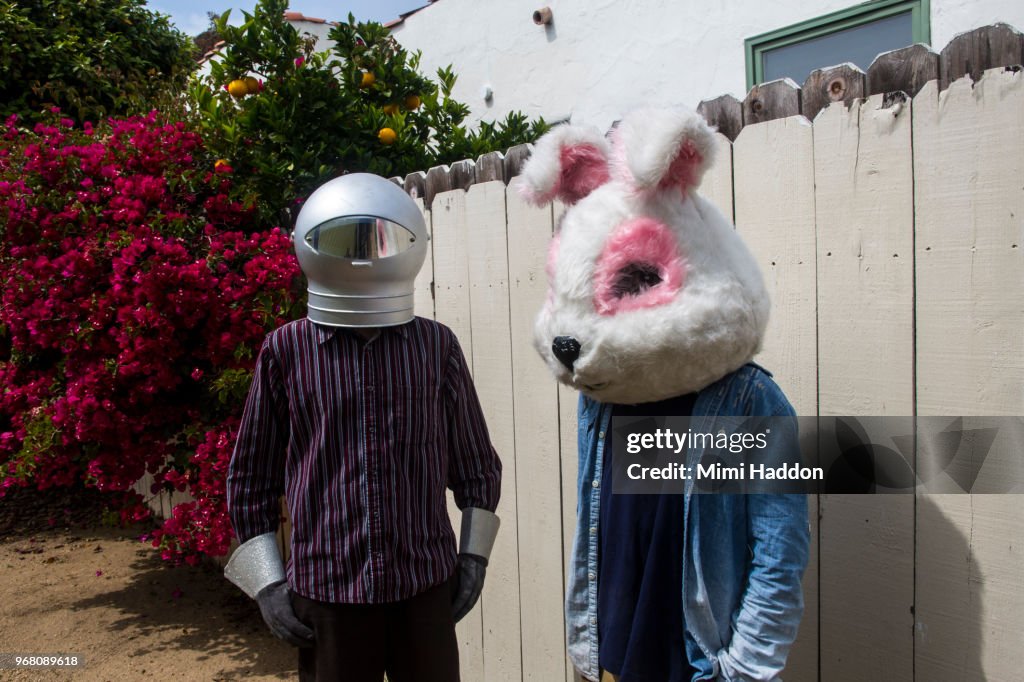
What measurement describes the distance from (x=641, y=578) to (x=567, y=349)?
1.71 ft

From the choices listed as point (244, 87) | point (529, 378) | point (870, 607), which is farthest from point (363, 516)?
point (244, 87)

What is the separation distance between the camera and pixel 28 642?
4.01 metres

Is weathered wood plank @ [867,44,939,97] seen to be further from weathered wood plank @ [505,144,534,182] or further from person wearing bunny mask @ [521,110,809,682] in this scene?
weathered wood plank @ [505,144,534,182]

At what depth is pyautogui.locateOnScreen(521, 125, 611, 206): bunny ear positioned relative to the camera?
5.82ft

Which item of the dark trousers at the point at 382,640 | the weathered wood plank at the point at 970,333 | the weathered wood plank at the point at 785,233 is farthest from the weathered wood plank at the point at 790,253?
the dark trousers at the point at 382,640

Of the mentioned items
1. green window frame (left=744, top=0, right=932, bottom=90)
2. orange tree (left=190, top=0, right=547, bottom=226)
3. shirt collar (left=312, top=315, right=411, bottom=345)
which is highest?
green window frame (left=744, top=0, right=932, bottom=90)

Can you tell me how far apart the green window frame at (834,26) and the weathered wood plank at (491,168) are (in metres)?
2.30

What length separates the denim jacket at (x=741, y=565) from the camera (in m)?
1.49

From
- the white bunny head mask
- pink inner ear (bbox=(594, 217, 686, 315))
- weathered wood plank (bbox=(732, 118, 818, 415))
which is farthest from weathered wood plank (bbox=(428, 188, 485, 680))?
pink inner ear (bbox=(594, 217, 686, 315))

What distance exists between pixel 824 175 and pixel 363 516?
4.53 ft

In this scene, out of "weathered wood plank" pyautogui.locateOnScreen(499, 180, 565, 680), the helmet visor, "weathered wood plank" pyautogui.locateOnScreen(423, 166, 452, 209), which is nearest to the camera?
the helmet visor

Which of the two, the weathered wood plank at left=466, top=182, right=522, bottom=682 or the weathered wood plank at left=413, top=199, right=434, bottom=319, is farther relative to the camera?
the weathered wood plank at left=413, top=199, right=434, bottom=319

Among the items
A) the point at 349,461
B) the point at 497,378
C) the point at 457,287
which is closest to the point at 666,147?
the point at 349,461
